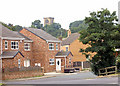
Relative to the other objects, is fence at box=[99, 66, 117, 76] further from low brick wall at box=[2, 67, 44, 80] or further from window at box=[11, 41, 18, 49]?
window at box=[11, 41, 18, 49]

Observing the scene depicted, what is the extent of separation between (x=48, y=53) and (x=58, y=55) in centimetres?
257

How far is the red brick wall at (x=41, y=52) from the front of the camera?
183 ft

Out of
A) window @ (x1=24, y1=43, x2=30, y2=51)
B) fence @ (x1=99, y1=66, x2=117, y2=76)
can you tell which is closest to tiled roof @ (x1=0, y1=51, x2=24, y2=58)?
window @ (x1=24, y1=43, x2=30, y2=51)

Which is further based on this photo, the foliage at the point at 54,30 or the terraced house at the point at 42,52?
the foliage at the point at 54,30

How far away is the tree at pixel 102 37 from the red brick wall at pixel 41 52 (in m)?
17.6

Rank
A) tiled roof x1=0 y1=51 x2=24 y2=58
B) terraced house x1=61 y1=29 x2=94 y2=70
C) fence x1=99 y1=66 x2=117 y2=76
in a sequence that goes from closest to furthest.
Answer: fence x1=99 y1=66 x2=117 y2=76
tiled roof x1=0 y1=51 x2=24 y2=58
terraced house x1=61 y1=29 x2=94 y2=70

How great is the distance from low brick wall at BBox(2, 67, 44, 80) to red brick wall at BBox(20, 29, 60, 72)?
1009 centimetres

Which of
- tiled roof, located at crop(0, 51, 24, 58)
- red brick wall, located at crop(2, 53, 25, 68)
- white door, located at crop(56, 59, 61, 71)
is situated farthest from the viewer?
white door, located at crop(56, 59, 61, 71)

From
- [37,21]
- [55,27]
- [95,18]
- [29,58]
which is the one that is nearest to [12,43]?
[29,58]

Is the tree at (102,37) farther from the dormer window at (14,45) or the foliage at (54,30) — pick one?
the foliage at (54,30)

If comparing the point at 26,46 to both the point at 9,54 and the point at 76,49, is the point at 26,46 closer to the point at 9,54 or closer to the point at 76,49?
the point at 9,54

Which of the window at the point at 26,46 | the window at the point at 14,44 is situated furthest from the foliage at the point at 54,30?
the window at the point at 14,44

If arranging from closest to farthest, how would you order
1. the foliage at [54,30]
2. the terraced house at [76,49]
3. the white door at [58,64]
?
the white door at [58,64]
the terraced house at [76,49]
the foliage at [54,30]

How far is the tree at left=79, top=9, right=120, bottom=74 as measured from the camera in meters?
37.5
